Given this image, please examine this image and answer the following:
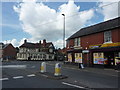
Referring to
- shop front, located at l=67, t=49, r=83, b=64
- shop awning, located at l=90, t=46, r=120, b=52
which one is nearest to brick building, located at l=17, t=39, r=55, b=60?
shop front, located at l=67, t=49, r=83, b=64

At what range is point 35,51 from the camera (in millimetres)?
60594

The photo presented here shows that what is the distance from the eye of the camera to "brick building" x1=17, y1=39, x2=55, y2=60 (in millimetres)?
58125

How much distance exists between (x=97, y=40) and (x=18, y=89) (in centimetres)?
1693

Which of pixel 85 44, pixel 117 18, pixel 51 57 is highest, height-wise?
pixel 117 18

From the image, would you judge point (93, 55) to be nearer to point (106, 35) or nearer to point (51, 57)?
point (106, 35)

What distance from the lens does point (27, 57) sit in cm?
5791

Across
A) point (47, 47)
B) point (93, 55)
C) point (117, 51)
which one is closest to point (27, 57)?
point (47, 47)

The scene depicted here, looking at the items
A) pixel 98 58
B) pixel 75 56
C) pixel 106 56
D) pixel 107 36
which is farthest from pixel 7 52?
pixel 107 36

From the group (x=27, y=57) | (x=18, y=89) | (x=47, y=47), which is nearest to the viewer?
(x=18, y=89)

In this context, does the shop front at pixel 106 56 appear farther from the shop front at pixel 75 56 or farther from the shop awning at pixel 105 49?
the shop front at pixel 75 56

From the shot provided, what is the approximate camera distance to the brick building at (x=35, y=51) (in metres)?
58.1

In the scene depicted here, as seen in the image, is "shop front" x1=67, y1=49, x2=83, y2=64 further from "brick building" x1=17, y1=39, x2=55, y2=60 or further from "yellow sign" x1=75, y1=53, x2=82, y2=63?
"brick building" x1=17, y1=39, x2=55, y2=60

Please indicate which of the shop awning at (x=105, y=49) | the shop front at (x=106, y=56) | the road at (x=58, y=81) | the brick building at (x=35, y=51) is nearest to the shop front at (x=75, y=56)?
the shop front at (x=106, y=56)

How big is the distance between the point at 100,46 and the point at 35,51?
143ft
